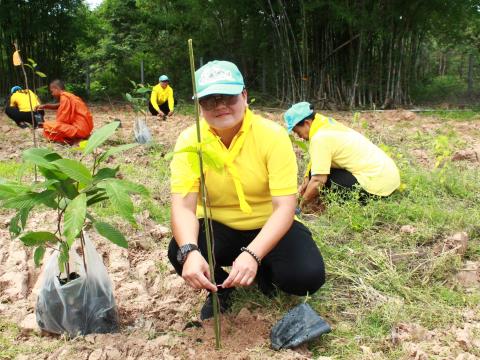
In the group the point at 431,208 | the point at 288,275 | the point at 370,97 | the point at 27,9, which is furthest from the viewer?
the point at 27,9

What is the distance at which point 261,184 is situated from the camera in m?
1.89

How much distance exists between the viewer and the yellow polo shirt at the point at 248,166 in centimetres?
181

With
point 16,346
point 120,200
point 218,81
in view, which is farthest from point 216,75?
point 16,346

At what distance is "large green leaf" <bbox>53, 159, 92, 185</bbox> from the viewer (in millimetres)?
1420

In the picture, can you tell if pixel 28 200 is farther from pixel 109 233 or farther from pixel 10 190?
pixel 109 233

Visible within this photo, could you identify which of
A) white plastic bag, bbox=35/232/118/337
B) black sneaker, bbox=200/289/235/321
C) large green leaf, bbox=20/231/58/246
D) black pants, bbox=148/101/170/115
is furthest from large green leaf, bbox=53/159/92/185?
black pants, bbox=148/101/170/115

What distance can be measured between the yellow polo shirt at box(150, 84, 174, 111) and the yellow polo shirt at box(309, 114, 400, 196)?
559 centimetres

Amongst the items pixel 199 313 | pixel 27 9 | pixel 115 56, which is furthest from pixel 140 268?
pixel 115 56

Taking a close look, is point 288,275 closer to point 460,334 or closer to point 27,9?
point 460,334

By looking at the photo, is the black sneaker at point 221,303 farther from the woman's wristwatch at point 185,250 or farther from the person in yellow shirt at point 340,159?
the person in yellow shirt at point 340,159

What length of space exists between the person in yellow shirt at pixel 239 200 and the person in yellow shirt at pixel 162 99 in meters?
6.53

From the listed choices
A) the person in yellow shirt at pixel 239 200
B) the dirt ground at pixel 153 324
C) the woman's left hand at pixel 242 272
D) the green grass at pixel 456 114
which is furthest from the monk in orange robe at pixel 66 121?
the green grass at pixel 456 114

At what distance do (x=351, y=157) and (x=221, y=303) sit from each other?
1.61m

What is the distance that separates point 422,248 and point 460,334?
0.84 meters
